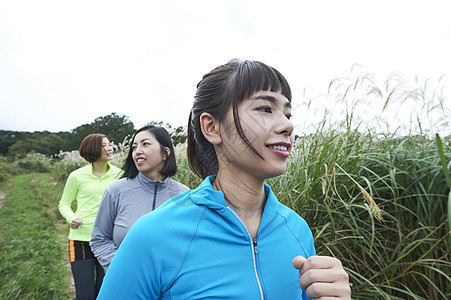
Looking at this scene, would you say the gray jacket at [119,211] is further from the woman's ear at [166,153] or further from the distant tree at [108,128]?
the distant tree at [108,128]

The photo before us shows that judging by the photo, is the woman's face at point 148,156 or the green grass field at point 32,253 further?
the green grass field at point 32,253

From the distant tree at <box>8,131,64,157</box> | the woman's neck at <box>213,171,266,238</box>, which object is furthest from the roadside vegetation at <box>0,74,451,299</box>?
the distant tree at <box>8,131,64,157</box>

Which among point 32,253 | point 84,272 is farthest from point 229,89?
point 32,253

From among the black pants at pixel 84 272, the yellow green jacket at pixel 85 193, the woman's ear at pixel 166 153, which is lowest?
the black pants at pixel 84 272

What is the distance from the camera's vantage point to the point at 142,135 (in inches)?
119

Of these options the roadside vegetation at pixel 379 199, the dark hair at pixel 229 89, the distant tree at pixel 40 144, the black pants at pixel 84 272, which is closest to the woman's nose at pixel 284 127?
the dark hair at pixel 229 89

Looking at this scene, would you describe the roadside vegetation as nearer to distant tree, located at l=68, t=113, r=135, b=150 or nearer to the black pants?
the black pants

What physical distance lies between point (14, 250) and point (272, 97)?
6.61 meters

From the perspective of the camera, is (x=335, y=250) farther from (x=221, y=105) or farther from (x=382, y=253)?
(x=221, y=105)

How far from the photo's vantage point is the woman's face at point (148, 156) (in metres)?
2.85

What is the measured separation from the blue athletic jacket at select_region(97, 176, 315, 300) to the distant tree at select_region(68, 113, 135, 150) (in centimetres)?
2413

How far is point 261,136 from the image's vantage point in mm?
983

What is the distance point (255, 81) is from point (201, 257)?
609 mm

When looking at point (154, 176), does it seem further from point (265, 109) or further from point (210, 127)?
point (265, 109)
